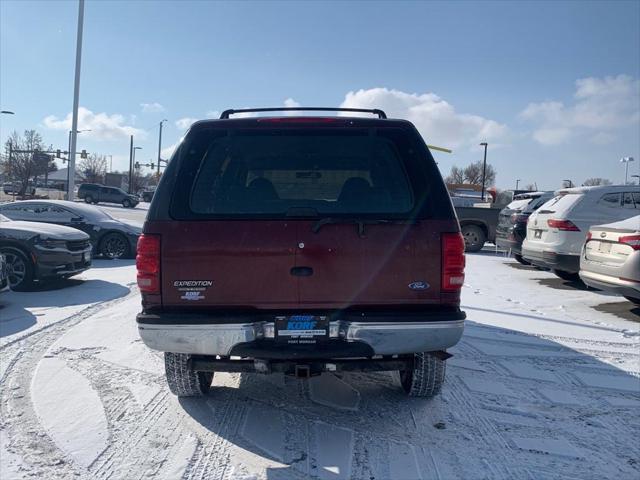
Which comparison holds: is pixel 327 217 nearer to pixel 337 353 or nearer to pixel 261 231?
pixel 261 231

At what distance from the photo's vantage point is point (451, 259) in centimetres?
323

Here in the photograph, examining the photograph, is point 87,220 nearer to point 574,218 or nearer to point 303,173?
point 303,173

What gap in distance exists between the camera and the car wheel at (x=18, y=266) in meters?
8.21

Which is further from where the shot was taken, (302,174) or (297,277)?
(302,174)

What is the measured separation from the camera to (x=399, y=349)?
3211mm

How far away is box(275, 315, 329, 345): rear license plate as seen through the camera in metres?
3.21

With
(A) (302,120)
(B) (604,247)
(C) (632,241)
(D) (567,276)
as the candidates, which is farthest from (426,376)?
(D) (567,276)

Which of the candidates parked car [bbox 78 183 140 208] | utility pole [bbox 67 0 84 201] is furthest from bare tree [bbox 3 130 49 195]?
utility pole [bbox 67 0 84 201]

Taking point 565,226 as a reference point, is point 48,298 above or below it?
below

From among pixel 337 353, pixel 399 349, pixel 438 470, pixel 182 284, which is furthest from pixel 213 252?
pixel 438 470

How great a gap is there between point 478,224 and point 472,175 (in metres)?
65.1

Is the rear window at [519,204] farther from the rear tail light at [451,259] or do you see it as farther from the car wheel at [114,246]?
the rear tail light at [451,259]

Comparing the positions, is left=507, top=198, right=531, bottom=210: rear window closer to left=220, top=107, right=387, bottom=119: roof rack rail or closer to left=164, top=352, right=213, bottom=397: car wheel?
left=220, top=107, right=387, bottom=119: roof rack rail

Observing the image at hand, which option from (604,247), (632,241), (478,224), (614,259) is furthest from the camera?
(478,224)
